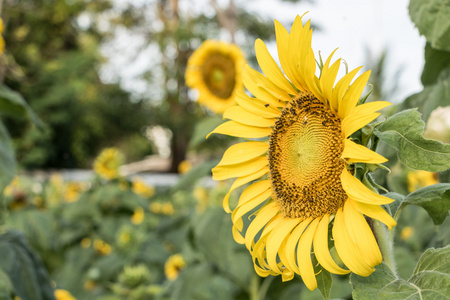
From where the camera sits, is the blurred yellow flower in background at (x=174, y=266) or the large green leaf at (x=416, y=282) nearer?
the large green leaf at (x=416, y=282)

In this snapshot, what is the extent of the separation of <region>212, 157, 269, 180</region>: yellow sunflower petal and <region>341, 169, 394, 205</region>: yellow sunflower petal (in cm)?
13

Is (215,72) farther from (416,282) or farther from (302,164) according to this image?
(416,282)

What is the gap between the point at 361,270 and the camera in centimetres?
38

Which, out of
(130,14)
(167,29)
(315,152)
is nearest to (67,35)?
(130,14)

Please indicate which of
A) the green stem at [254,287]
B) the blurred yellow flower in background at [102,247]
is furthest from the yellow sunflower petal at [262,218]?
the blurred yellow flower in background at [102,247]

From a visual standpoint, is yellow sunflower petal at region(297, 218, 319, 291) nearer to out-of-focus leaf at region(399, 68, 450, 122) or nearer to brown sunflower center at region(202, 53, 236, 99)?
out-of-focus leaf at region(399, 68, 450, 122)

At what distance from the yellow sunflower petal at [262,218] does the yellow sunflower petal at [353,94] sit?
0.13 m

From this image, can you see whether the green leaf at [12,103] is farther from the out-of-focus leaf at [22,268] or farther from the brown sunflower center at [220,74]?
the brown sunflower center at [220,74]

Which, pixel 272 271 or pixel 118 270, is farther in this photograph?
pixel 118 270

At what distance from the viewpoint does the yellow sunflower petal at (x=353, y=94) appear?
0.39 m

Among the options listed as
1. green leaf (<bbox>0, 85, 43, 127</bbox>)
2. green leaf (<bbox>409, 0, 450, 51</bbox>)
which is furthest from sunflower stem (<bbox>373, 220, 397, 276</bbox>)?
green leaf (<bbox>0, 85, 43, 127</bbox>)

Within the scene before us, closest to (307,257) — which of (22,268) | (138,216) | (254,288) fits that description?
(22,268)

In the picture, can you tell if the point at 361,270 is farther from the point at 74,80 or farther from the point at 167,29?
the point at 74,80

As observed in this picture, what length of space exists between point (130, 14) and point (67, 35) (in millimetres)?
1781
